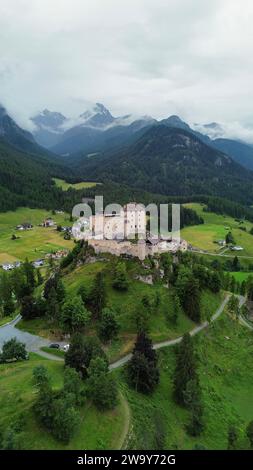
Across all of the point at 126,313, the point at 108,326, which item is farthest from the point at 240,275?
the point at 108,326

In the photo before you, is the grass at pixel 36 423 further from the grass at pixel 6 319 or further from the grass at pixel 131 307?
the grass at pixel 6 319

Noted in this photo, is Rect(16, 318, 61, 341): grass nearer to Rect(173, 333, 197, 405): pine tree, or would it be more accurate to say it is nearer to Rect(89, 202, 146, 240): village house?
Rect(173, 333, 197, 405): pine tree

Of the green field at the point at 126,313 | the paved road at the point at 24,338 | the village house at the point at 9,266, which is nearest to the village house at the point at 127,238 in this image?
the green field at the point at 126,313

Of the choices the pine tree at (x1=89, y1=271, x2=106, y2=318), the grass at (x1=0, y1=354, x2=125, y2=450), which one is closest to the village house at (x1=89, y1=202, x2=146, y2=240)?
the pine tree at (x1=89, y1=271, x2=106, y2=318)

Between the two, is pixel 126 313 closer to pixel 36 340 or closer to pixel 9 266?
Answer: pixel 36 340

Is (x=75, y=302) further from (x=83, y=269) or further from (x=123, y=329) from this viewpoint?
(x=83, y=269)

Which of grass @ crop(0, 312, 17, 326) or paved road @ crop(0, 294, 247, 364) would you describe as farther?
grass @ crop(0, 312, 17, 326)

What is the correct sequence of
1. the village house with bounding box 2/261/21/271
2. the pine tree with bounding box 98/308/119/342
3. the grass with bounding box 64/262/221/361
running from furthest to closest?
1. the village house with bounding box 2/261/21/271
2. the grass with bounding box 64/262/221/361
3. the pine tree with bounding box 98/308/119/342
